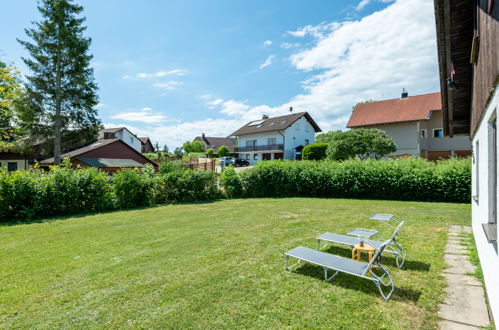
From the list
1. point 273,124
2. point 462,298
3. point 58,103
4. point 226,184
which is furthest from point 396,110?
point 58,103

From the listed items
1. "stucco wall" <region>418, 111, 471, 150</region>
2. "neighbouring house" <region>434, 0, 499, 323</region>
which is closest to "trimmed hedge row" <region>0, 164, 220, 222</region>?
"neighbouring house" <region>434, 0, 499, 323</region>

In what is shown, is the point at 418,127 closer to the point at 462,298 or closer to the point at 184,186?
the point at 184,186

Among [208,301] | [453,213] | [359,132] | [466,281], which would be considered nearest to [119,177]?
[208,301]

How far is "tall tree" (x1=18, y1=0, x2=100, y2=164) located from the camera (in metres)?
21.0

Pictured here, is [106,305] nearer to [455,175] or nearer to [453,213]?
[453,213]

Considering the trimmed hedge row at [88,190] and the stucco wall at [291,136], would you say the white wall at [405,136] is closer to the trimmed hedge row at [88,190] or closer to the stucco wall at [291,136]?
the stucco wall at [291,136]

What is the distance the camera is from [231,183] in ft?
49.7

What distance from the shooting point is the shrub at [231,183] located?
15141 millimetres

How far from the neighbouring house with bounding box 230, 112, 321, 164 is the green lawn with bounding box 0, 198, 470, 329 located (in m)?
31.7

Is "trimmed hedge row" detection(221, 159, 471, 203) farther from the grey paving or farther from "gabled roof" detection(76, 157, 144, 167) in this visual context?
"gabled roof" detection(76, 157, 144, 167)

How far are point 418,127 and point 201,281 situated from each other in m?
27.1

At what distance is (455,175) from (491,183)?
9.94m

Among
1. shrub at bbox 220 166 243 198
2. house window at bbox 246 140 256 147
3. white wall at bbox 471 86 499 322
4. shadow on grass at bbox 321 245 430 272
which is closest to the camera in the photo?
white wall at bbox 471 86 499 322

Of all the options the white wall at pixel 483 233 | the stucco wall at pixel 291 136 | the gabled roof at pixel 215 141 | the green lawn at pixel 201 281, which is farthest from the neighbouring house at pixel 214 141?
the white wall at pixel 483 233
